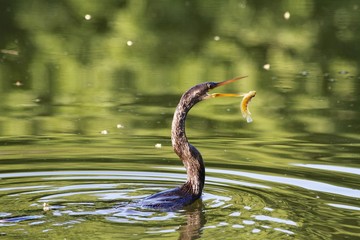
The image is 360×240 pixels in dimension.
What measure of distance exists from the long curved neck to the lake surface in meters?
0.20

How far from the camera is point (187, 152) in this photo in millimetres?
9617

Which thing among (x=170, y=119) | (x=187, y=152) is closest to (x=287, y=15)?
(x=170, y=119)

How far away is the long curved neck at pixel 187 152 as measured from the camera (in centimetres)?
950

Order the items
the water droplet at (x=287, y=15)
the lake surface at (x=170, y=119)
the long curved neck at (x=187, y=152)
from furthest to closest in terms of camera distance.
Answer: the water droplet at (x=287, y=15), the long curved neck at (x=187, y=152), the lake surface at (x=170, y=119)

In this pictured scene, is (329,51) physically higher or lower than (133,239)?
higher

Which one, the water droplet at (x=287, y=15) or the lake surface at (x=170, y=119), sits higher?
the water droplet at (x=287, y=15)

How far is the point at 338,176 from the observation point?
10516 mm

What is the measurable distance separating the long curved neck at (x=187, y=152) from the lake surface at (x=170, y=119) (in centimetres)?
20

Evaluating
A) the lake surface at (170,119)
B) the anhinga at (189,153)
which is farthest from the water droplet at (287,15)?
the anhinga at (189,153)

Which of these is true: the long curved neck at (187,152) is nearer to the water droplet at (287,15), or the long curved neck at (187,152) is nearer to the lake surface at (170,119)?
the lake surface at (170,119)

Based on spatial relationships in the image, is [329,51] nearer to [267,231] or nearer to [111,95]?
[111,95]

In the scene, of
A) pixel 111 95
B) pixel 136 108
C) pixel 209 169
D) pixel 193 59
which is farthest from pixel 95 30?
pixel 209 169

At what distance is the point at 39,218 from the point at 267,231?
1907 millimetres

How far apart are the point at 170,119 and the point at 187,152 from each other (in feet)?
13.9
